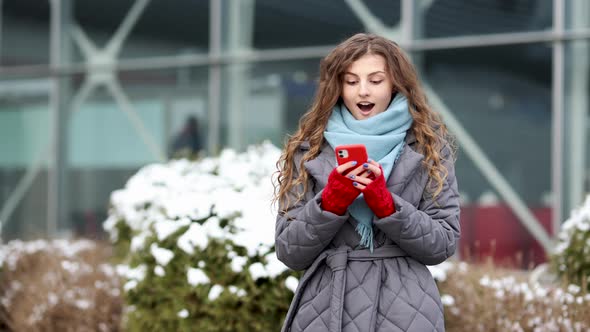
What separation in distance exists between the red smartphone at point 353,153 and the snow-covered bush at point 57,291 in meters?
3.20

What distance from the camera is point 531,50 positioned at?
259 inches

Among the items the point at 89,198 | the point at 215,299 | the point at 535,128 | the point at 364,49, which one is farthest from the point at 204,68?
the point at 364,49

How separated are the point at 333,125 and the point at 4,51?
7.89 m

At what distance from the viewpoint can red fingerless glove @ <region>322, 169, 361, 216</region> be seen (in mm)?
2254

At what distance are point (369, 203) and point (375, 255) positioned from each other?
0.21 m

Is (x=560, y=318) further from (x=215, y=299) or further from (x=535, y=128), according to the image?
(x=535, y=128)

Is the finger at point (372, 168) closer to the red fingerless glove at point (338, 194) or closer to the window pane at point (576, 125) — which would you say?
the red fingerless glove at point (338, 194)

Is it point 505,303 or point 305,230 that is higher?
point 305,230

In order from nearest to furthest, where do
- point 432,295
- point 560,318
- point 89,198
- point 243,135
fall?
point 432,295 < point 560,318 < point 243,135 < point 89,198

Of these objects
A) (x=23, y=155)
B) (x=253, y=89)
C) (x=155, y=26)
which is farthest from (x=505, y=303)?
(x=23, y=155)

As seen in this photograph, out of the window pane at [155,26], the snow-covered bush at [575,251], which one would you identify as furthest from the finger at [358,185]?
the window pane at [155,26]

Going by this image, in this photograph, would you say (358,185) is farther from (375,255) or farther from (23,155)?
(23,155)

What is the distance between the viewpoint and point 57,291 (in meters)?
5.15

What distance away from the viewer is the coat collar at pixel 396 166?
2.40m
